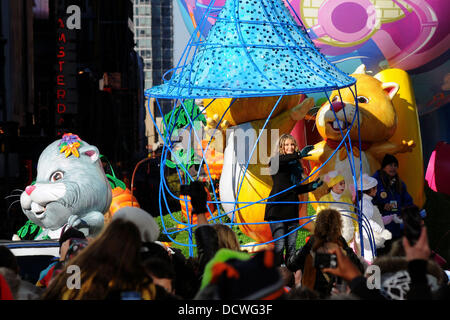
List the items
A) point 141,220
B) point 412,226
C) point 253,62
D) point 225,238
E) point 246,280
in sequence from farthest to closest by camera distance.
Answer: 1. point 253,62
2. point 225,238
3. point 141,220
4. point 412,226
5. point 246,280

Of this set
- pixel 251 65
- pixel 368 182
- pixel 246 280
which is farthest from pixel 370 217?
pixel 246 280

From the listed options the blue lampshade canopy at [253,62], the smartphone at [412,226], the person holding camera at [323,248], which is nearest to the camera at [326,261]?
the smartphone at [412,226]

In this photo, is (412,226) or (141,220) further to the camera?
(141,220)

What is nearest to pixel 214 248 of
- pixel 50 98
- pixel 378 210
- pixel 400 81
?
pixel 378 210

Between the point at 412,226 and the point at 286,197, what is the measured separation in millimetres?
3807

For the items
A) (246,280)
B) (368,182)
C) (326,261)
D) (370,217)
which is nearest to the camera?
(246,280)

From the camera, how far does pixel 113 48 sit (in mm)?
27797

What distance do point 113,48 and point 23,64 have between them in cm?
1628

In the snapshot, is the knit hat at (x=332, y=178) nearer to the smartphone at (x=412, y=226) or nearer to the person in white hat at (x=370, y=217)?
the person in white hat at (x=370, y=217)

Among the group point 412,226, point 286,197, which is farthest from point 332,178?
point 412,226

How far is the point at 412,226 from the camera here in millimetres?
2756

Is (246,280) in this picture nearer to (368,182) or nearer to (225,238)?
(225,238)

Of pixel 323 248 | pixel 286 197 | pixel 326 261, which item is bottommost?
pixel 286 197

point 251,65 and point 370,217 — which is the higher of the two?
point 251,65
